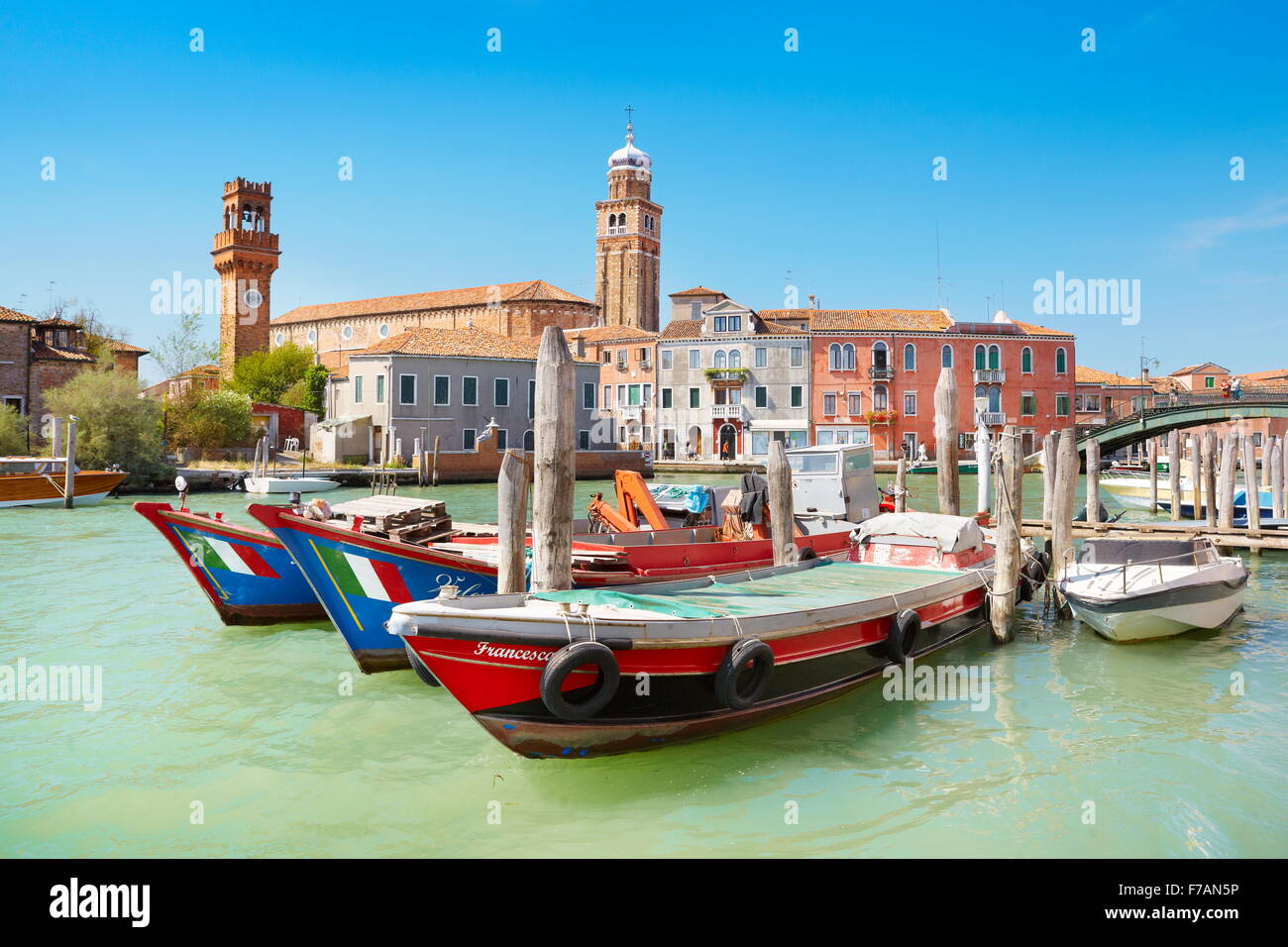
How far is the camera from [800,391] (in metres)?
49.2

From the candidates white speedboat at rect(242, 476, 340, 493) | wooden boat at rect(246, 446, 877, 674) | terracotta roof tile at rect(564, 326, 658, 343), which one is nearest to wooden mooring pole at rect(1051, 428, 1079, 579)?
wooden boat at rect(246, 446, 877, 674)

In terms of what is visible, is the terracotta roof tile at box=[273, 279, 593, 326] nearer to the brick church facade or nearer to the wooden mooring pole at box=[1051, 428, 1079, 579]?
the brick church facade

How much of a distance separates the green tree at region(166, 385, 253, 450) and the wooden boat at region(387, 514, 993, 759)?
118 feet

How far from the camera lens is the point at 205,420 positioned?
39031mm

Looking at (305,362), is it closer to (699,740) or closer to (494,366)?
(494,366)

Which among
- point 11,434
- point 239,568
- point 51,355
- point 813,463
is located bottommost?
point 239,568

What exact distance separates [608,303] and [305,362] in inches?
897

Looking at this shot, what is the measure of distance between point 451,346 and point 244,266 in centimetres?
2678

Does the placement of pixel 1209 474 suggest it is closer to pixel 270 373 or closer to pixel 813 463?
pixel 813 463

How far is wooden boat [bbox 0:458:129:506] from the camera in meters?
26.3

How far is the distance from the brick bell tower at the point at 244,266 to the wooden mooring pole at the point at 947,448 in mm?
56704

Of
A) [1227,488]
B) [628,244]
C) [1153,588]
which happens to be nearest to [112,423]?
[1153,588]

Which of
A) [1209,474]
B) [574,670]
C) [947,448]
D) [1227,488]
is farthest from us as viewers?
[1209,474]

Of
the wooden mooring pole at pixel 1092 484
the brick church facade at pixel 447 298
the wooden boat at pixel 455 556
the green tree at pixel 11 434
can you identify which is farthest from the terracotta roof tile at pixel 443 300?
the wooden boat at pixel 455 556
